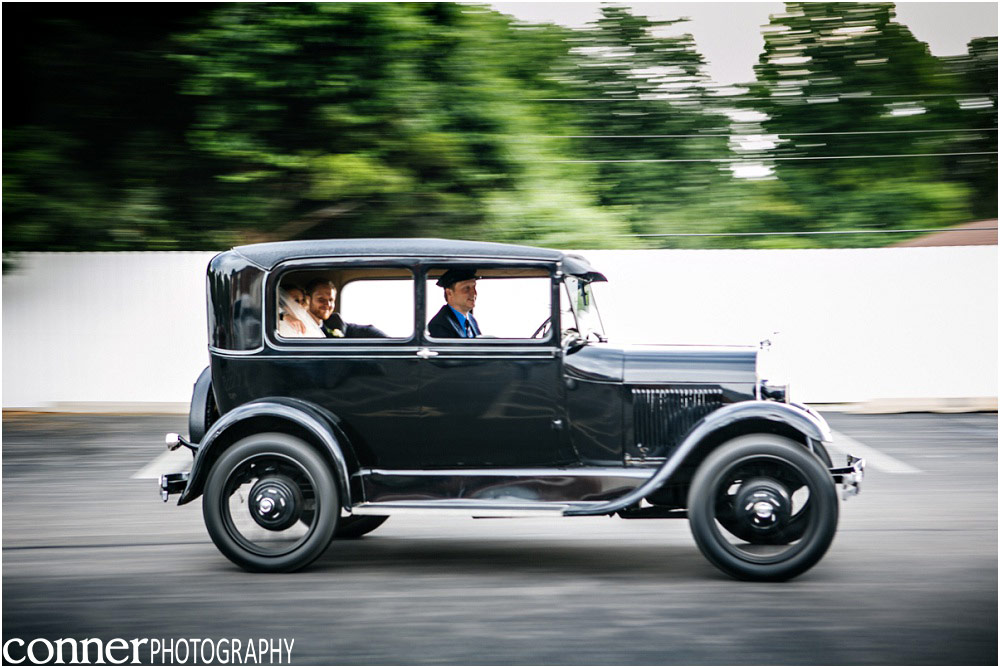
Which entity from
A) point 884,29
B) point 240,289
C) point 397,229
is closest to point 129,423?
point 397,229

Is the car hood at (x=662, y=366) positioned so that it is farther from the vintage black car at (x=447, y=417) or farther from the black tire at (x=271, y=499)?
the black tire at (x=271, y=499)

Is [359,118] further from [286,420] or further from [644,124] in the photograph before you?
[286,420]

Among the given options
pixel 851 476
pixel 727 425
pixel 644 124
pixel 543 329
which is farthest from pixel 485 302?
pixel 644 124

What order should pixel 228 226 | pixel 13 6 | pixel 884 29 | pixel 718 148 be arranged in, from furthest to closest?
pixel 884 29 → pixel 718 148 → pixel 228 226 → pixel 13 6

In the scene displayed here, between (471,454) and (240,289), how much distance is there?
4.96 ft

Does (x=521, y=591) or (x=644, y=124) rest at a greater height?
(x=644, y=124)

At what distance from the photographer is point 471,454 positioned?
5359mm

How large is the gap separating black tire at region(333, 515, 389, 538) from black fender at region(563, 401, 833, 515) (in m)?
1.72

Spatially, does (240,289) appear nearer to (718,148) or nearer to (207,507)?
(207,507)

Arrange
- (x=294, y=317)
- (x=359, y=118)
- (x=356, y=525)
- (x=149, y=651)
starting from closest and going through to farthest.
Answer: (x=149, y=651) < (x=294, y=317) < (x=356, y=525) < (x=359, y=118)

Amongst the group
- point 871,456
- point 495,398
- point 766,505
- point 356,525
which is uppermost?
point 495,398

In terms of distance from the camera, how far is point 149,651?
4273mm

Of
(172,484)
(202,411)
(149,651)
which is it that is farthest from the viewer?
(202,411)

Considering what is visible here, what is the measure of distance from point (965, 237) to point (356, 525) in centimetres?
1052
